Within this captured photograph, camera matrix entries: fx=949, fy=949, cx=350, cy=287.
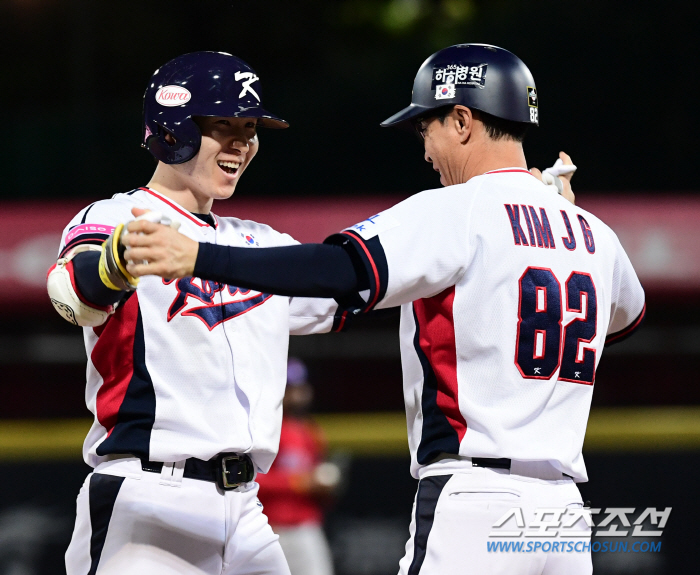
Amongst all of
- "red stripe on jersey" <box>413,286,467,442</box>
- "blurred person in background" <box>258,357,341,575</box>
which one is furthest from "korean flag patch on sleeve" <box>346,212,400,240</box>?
"blurred person in background" <box>258,357,341,575</box>

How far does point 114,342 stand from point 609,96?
7.58 m

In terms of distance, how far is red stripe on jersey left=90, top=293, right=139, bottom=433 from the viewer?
8.12 feet

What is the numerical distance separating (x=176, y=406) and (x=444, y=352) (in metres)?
0.71

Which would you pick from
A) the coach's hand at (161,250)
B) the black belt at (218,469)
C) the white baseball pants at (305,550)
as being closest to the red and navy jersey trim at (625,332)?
the black belt at (218,469)

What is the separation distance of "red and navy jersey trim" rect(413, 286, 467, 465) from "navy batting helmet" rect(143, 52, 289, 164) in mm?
832

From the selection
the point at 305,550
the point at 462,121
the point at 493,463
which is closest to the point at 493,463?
the point at 493,463

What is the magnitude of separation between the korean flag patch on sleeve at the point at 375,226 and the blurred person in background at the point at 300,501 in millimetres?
3568

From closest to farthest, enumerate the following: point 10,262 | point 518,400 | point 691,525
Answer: point 518,400 < point 691,525 < point 10,262

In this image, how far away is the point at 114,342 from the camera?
2.48 m

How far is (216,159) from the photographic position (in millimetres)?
2711

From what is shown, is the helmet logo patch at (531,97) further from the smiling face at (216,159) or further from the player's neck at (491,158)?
the smiling face at (216,159)

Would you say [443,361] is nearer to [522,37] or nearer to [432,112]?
[432,112]

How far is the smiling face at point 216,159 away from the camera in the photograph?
8.85 ft

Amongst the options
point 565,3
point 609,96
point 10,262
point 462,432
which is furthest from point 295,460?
point 565,3
